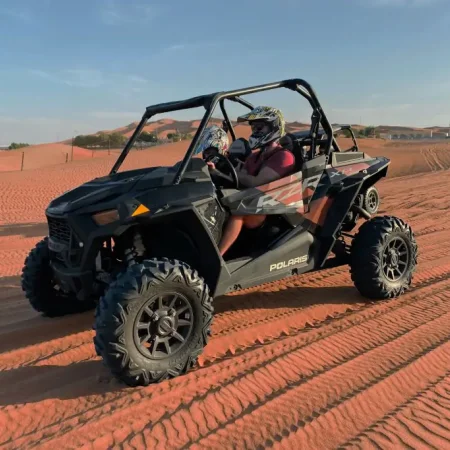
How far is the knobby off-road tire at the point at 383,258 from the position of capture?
473 cm

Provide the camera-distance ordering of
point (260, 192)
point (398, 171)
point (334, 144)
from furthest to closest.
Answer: point (398, 171) → point (334, 144) → point (260, 192)

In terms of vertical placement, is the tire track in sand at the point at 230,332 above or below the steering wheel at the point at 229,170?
below

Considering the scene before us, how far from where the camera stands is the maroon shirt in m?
4.38

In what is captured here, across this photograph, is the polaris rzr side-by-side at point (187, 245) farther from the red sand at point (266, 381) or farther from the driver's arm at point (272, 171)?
the red sand at point (266, 381)

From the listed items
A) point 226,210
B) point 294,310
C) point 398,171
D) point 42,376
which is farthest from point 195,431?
point 398,171

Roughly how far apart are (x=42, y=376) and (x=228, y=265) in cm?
161

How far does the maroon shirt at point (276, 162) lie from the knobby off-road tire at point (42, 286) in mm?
2043

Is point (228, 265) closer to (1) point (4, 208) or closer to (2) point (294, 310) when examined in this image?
(2) point (294, 310)

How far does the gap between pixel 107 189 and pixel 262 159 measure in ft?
5.17

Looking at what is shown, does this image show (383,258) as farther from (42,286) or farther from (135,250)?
(42,286)

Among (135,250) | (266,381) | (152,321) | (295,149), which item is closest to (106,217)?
(135,250)

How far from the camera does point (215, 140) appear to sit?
4.91 m

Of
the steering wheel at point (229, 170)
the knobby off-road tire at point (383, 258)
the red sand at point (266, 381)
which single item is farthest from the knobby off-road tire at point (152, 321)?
the knobby off-road tire at point (383, 258)

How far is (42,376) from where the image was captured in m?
3.44
